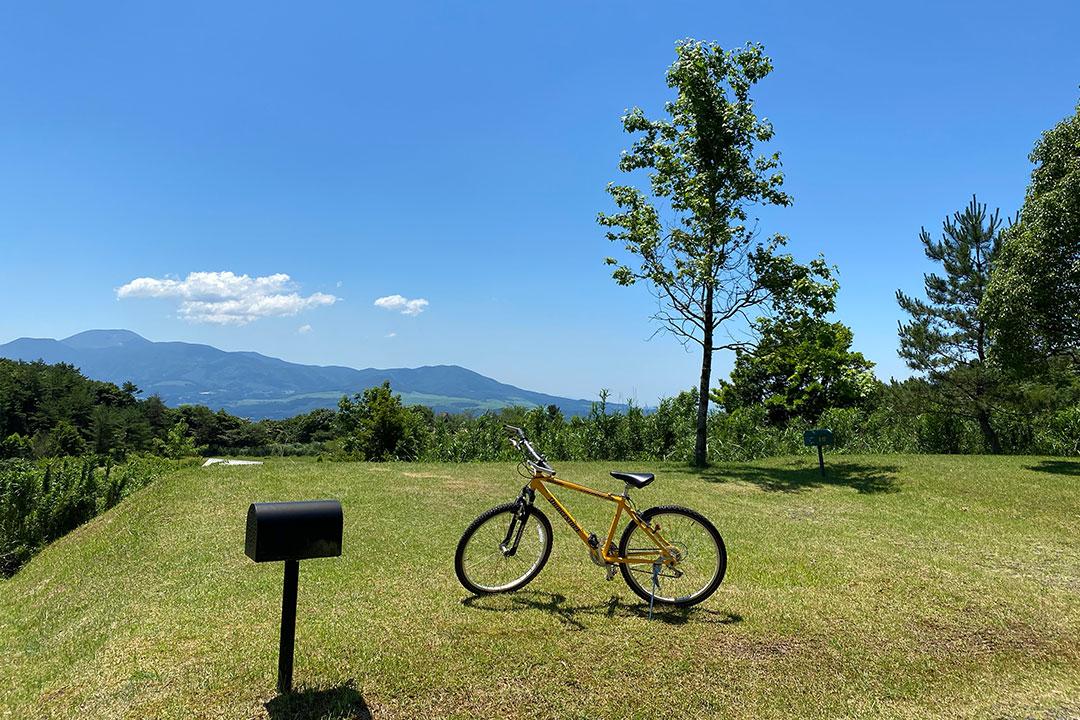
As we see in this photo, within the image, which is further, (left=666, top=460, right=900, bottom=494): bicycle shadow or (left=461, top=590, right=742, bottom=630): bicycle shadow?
(left=666, top=460, right=900, bottom=494): bicycle shadow

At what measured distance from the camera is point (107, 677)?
380 cm

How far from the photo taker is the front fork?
5098 millimetres

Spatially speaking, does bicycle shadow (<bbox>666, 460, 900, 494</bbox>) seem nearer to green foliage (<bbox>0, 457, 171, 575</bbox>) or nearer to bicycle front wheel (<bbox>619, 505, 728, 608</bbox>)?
bicycle front wheel (<bbox>619, 505, 728, 608</bbox>)

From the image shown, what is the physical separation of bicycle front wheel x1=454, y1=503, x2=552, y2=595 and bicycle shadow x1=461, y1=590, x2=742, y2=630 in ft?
0.42

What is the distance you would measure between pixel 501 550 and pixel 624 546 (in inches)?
42.7

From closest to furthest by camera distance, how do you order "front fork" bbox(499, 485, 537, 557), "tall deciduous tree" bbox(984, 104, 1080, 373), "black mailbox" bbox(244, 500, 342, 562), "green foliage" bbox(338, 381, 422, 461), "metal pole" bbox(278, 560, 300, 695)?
"black mailbox" bbox(244, 500, 342, 562)
"metal pole" bbox(278, 560, 300, 695)
"front fork" bbox(499, 485, 537, 557)
"tall deciduous tree" bbox(984, 104, 1080, 373)
"green foliage" bbox(338, 381, 422, 461)

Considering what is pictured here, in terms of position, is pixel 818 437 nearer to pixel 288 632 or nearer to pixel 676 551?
pixel 676 551

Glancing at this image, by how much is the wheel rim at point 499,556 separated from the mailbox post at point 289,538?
1.75 metres

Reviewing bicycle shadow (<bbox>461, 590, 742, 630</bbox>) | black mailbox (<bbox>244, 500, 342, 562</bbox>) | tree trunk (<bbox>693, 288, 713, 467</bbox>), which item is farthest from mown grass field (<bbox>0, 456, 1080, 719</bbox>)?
tree trunk (<bbox>693, 288, 713, 467</bbox>)

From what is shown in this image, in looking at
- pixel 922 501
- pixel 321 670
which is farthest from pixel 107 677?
pixel 922 501

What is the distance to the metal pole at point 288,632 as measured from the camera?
3.55m

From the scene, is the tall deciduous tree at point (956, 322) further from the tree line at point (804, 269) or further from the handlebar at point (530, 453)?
the handlebar at point (530, 453)

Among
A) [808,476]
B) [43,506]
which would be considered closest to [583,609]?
[808,476]

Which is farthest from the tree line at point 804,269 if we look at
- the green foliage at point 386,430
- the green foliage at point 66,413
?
the green foliage at point 66,413
